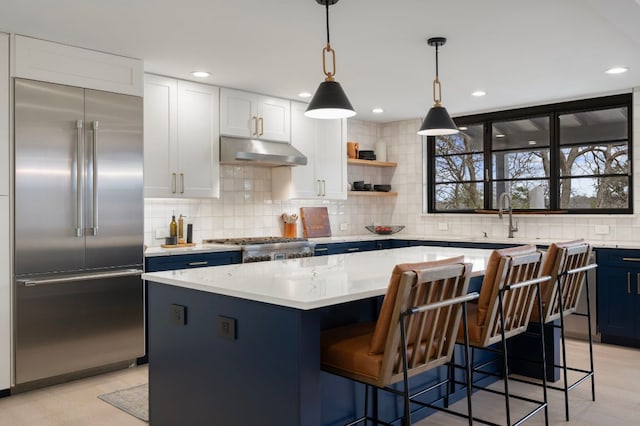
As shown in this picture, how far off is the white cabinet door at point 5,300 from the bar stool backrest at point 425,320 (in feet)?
8.81

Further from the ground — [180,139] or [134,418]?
[180,139]

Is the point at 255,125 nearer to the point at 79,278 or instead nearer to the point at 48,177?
the point at 48,177

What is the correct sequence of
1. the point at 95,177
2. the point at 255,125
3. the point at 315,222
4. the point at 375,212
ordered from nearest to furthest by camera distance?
the point at 95,177 → the point at 255,125 → the point at 315,222 → the point at 375,212

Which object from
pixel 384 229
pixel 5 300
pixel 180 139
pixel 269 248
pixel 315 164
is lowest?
pixel 5 300

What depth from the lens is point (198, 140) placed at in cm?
477

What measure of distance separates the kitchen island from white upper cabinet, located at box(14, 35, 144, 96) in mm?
1851

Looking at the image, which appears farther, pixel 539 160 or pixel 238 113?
pixel 539 160

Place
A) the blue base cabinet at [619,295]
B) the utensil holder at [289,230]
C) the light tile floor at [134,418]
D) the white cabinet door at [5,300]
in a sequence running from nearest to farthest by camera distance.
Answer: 1. the light tile floor at [134,418]
2. the white cabinet door at [5,300]
3. the blue base cabinet at [619,295]
4. the utensil holder at [289,230]

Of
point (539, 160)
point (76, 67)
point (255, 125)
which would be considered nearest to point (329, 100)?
point (76, 67)

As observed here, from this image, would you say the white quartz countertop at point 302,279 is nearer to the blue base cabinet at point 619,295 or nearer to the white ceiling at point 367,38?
the white ceiling at point 367,38

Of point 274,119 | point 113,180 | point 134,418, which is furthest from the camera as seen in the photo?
point 274,119

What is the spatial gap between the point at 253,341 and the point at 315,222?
4.08 metres

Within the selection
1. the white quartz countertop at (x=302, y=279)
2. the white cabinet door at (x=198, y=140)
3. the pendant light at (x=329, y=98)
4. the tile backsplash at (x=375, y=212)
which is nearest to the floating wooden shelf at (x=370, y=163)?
the tile backsplash at (x=375, y=212)

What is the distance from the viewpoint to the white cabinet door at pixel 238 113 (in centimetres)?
498
